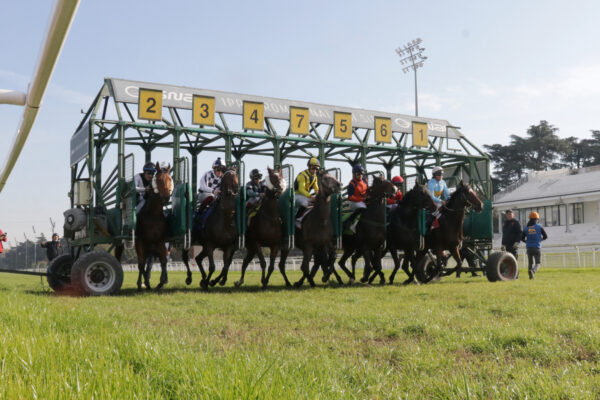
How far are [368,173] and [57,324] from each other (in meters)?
8.67

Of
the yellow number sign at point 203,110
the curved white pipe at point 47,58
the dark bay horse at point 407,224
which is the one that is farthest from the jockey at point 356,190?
the curved white pipe at point 47,58

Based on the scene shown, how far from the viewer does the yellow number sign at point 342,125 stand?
559 inches

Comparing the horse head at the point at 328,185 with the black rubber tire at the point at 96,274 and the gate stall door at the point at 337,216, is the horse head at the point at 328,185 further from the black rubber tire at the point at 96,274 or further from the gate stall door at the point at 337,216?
the black rubber tire at the point at 96,274

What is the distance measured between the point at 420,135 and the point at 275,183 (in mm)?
6112

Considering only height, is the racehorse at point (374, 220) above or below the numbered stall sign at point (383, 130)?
below

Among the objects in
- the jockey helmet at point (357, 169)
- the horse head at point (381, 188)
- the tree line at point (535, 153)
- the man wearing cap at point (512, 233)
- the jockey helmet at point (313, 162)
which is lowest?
the man wearing cap at point (512, 233)

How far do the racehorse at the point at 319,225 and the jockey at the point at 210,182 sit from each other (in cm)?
179

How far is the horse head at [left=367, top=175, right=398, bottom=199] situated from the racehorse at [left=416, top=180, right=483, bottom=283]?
1.45 m

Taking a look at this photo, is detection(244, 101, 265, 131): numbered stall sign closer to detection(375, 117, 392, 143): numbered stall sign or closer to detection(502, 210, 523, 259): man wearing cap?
detection(375, 117, 392, 143): numbered stall sign

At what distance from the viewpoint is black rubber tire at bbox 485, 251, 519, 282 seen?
12156mm

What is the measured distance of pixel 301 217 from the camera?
11383mm

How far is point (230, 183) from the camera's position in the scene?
33.1 feet

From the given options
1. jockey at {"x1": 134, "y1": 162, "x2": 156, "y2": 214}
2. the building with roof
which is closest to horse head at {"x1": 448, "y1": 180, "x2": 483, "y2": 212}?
jockey at {"x1": 134, "y1": 162, "x2": 156, "y2": 214}

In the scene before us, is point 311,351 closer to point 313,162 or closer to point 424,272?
point 313,162
